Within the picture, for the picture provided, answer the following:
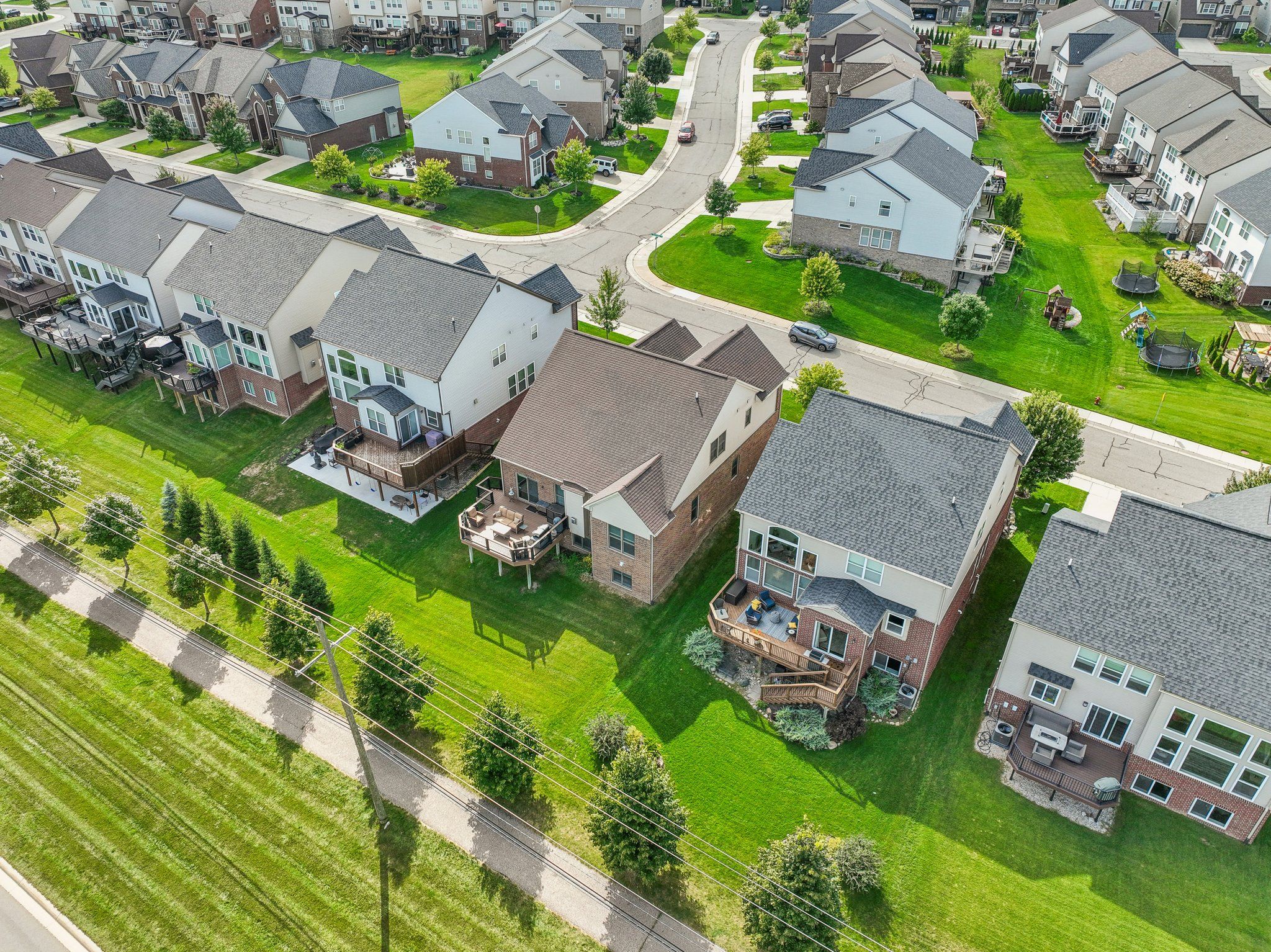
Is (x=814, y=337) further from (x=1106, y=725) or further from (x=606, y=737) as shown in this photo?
(x=606, y=737)

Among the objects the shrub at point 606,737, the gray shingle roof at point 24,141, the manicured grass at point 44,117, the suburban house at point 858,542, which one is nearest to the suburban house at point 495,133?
the gray shingle roof at point 24,141

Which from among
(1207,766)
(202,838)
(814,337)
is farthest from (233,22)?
(1207,766)

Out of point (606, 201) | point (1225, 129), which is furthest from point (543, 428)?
point (1225, 129)

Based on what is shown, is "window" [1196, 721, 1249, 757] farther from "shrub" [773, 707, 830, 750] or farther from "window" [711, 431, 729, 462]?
"window" [711, 431, 729, 462]

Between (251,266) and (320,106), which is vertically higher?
(251,266)

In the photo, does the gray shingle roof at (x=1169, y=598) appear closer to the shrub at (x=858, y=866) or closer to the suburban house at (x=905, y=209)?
the shrub at (x=858, y=866)
